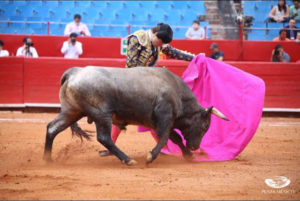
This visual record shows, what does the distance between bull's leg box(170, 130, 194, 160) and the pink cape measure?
0.44 feet

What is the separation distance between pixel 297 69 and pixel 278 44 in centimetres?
216

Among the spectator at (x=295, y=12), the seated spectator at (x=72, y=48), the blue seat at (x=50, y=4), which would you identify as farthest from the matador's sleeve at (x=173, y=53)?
the blue seat at (x=50, y=4)

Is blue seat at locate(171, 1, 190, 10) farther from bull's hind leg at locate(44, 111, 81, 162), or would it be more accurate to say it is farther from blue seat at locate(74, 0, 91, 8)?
bull's hind leg at locate(44, 111, 81, 162)

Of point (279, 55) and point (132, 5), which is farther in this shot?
point (132, 5)

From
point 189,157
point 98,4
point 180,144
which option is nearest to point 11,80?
point 180,144

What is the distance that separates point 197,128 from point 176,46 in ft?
19.6

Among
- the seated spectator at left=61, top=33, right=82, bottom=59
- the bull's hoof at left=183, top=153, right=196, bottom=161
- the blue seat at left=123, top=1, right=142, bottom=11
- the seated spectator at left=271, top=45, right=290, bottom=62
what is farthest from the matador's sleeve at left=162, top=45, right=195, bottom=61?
the blue seat at left=123, top=1, right=142, bottom=11

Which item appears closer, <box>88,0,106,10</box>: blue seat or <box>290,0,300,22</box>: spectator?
<box>290,0,300,22</box>: spectator

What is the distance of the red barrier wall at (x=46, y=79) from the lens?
7977mm

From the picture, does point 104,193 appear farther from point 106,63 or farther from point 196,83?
point 106,63

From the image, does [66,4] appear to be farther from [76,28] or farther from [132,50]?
[132,50]

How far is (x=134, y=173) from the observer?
12.6ft

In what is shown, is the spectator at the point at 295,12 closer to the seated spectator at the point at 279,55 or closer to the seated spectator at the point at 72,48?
the seated spectator at the point at 279,55

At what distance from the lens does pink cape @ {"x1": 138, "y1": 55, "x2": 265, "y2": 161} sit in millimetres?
4699
